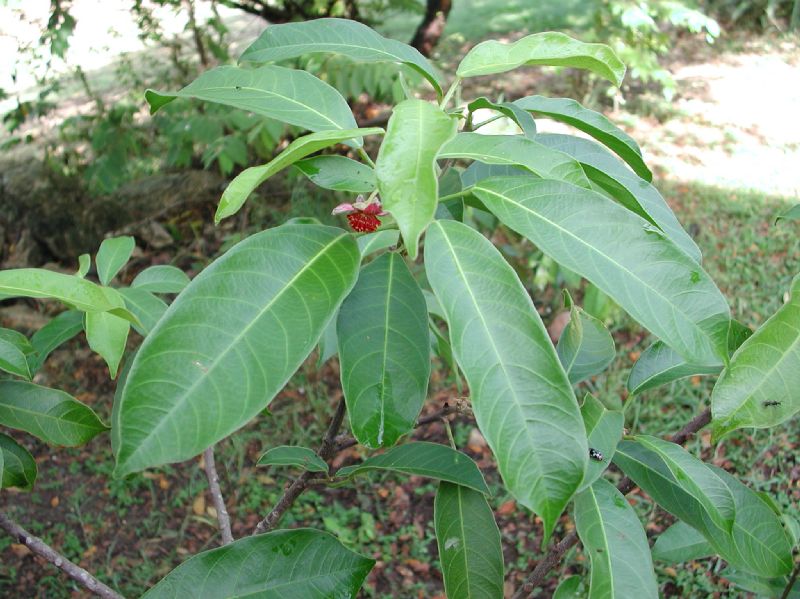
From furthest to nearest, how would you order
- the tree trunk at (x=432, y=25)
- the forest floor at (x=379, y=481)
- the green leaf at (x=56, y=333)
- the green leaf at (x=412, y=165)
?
1. the tree trunk at (x=432, y=25)
2. the forest floor at (x=379, y=481)
3. the green leaf at (x=56, y=333)
4. the green leaf at (x=412, y=165)

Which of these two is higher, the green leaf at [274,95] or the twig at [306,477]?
the green leaf at [274,95]

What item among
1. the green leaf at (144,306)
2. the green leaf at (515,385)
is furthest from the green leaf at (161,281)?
the green leaf at (515,385)

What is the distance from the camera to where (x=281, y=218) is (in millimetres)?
3436

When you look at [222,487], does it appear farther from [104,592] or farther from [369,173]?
[369,173]

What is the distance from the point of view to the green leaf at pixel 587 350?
97cm

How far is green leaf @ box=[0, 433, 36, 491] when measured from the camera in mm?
1095

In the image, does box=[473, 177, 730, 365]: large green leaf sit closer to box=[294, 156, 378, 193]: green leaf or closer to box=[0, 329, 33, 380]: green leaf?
box=[294, 156, 378, 193]: green leaf

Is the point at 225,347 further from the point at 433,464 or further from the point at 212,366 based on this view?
the point at 433,464

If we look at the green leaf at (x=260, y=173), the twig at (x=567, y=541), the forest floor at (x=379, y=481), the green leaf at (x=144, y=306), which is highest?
the green leaf at (x=260, y=173)

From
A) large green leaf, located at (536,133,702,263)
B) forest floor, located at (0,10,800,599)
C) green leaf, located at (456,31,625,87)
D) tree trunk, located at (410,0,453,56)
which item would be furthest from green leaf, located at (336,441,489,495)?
tree trunk, located at (410,0,453,56)

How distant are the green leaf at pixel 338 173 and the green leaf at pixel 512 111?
151mm

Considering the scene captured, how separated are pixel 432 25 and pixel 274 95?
3.13 meters

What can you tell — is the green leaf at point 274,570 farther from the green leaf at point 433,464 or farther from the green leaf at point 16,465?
the green leaf at point 16,465

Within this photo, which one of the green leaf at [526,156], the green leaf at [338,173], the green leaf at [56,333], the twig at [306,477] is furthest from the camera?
the green leaf at [56,333]
